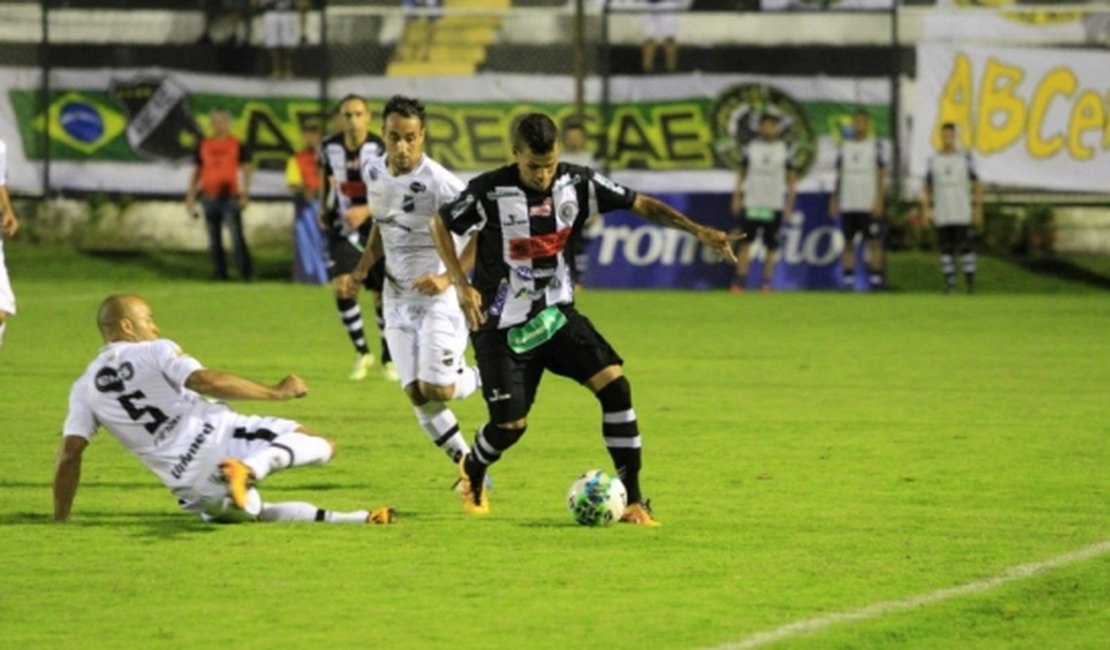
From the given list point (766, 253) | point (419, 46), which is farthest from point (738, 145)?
point (419, 46)

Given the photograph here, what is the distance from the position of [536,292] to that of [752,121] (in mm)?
19832

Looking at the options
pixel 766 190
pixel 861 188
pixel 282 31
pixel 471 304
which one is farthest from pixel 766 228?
pixel 471 304

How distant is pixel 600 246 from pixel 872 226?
362cm

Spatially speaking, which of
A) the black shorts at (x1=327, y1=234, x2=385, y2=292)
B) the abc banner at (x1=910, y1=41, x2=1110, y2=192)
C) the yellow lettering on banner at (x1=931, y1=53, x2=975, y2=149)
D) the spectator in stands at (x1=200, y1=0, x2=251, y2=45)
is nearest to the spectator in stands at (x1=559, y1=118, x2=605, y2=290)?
the abc banner at (x1=910, y1=41, x2=1110, y2=192)

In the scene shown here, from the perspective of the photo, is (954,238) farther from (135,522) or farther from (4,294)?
(135,522)

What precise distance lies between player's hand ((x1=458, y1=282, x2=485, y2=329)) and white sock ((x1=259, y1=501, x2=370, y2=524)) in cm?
103

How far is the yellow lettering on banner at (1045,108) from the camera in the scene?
94.7 ft

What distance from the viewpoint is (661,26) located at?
2994 centimetres

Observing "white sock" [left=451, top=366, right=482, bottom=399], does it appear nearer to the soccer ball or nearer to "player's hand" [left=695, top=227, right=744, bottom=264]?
the soccer ball

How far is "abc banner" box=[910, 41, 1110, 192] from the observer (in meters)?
28.8

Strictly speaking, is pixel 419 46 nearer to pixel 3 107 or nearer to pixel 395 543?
pixel 3 107

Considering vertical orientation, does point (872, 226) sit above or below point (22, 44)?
below

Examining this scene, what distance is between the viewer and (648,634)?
7.80 metres

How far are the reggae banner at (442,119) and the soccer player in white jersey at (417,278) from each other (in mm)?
17391
